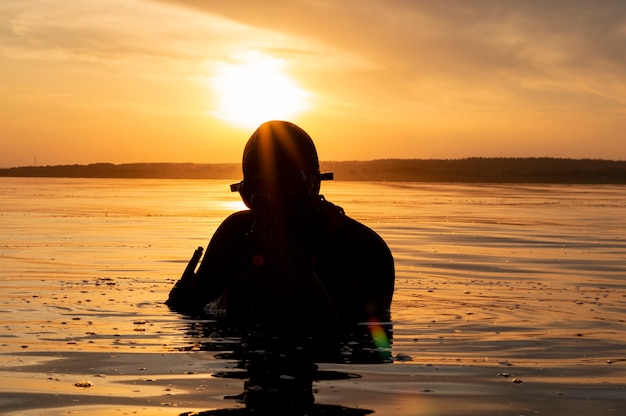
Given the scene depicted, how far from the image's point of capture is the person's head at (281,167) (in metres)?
9.54

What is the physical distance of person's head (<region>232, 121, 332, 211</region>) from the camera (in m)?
9.54

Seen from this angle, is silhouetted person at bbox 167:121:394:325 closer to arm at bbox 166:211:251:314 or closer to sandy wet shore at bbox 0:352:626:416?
arm at bbox 166:211:251:314

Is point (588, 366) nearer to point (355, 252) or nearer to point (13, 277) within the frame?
point (355, 252)

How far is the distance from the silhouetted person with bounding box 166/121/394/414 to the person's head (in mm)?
10

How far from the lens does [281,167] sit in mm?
9742

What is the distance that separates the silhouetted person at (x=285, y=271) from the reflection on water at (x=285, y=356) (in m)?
0.02

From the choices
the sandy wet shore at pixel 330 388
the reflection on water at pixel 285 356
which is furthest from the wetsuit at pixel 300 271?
the sandy wet shore at pixel 330 388

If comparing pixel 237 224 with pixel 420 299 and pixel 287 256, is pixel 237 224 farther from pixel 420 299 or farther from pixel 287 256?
pixel 420 299

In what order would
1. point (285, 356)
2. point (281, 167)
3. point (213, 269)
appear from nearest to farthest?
1. point (285, 356)
2. point (281, 167)
3. point (213, 269)

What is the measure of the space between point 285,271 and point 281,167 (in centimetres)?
150

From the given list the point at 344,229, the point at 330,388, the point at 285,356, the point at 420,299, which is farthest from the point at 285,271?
the point at 420,299

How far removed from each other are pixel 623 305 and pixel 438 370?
5395 mm

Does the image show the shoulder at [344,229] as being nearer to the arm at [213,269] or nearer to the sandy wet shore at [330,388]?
the arm at [213,269]

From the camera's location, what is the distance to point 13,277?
1484 cm
